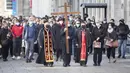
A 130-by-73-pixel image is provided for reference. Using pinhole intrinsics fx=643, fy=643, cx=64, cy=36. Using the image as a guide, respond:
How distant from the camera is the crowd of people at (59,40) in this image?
23.8 m

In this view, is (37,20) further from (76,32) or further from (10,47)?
(76,32)

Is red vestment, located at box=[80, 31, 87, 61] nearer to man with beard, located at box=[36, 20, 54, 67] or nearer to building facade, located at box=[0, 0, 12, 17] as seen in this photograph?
man with beard, located at box=[36, 20, 54, 67]

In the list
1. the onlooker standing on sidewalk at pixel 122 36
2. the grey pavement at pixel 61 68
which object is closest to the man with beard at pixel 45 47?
the grey pavement at pixel 61 68

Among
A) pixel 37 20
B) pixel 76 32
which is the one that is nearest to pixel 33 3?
pixel 37 20

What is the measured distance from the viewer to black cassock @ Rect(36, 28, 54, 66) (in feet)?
77.5

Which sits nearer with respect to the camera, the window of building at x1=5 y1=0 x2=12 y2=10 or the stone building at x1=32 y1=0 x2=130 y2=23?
the stone building at x1=32 y1=0 x2=130 y2=23

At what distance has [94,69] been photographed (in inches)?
889

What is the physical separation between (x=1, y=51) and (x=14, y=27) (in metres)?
1.20

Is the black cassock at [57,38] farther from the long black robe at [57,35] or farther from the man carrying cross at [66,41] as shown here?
the man carrying cross at [66,41]

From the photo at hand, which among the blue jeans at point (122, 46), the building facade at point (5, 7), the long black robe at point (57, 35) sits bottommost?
the blue jeans at point (122, 46)

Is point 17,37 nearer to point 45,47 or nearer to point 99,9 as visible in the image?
point 45,47

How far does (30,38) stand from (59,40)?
Answer: 48.7 inches

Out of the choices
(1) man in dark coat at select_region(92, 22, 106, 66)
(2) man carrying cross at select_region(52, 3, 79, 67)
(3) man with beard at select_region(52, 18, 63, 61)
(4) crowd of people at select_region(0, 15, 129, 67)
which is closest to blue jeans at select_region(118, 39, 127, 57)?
(4) crowd of people at select_region(0, 15, 129, 67)

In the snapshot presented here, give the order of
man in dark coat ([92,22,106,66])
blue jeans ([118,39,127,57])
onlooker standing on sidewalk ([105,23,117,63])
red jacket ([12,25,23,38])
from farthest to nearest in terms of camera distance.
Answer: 1. blue jeans ([118,39,127,57])
2. red jacket ([12,25,23,38])
3. onlooker standing on sidewalk ([105,23,117,63])
4. man in dark coat ([92,22,106,66])
